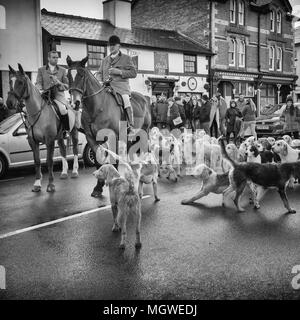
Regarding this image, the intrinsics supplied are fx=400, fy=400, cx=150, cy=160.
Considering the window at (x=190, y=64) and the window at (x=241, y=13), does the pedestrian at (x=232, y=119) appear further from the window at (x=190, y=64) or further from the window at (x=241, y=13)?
the window at (x=241, y=13)

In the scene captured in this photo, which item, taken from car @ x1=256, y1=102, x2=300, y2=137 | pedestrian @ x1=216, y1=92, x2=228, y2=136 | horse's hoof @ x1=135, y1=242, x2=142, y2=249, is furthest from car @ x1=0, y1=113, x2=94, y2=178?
car @ x1=256, y1=102, x2=300, y2=137

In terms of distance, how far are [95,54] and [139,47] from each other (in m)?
3.70

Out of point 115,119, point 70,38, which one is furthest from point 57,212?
point 70,38

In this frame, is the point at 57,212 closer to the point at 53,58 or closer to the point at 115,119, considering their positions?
the point at 115,119

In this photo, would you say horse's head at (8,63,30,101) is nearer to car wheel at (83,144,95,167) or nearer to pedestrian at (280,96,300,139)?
car wheel at (83,144,95,167)

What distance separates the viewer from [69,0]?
19.3ft

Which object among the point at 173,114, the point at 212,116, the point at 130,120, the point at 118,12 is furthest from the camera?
the point at 118,12

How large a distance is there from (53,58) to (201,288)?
7.33 metres

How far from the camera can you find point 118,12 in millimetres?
28906

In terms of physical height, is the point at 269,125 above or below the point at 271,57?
below

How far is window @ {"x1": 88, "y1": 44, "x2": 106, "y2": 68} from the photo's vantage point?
25812 millimetres

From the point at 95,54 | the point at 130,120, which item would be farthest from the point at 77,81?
the point at 95,54

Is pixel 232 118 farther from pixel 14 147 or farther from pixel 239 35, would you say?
pixel 239 35

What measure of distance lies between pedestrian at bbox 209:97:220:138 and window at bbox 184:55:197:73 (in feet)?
47.4
